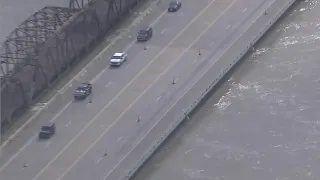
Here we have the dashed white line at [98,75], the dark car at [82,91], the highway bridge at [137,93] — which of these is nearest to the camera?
the highway bridge at [137,93]

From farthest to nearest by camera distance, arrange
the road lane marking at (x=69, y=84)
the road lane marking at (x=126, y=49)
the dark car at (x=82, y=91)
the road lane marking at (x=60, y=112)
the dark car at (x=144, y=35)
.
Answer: the dark car at (x=144, y=35) → the road lane marking at (x=126, y=49) → the dark car at (x=82, y=91) → the road lane marking at (x=60, y=112) → the road lane marking at (x=69, y=84)

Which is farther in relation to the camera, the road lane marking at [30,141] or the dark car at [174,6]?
the dark car at [174,6]

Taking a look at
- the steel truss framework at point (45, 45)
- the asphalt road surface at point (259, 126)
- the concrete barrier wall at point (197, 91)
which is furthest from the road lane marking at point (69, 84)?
the asphalt road surface at point (259, 126)

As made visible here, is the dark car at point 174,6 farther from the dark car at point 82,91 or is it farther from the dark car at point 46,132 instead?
the dark car at point 46,132

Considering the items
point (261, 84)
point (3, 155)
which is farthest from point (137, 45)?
point (3, 155)

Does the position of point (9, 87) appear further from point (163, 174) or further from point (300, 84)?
point (300, 84)

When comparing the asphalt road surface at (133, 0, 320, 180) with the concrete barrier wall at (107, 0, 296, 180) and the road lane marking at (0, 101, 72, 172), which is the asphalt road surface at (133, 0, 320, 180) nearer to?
the concrete barrier wall at (107, 0, 296, 180)
